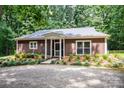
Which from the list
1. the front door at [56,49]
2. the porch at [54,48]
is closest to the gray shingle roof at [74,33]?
the porch at [54,48]

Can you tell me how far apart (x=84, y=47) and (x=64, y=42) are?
→ 1.27 meters

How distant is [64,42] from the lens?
1405 cm

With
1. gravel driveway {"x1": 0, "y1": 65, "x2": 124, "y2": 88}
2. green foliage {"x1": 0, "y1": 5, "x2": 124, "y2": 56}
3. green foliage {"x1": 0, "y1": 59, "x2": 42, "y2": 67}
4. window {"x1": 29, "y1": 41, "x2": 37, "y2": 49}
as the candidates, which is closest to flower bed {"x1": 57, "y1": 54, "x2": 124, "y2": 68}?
green foliage {"x1": 0, "y1": 5, "x2": 124, "y2": 56}

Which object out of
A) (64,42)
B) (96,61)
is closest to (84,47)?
(64,42)

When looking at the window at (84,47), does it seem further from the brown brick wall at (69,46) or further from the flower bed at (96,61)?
the flower bed at (96,61)

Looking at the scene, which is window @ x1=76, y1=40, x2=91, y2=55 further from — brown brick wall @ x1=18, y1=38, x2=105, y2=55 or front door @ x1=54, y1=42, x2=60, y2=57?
front door @ x1=54, y1=42, x2=60, y2=57

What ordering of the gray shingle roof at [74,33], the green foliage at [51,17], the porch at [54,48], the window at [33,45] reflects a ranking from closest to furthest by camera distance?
the green foliage at [51,17] → the gray shingle roof at [74,33] → the porch at [54,48] → the window at [33,45]

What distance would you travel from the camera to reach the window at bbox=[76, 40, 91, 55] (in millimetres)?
13312

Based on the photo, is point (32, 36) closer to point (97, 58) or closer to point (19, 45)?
point (19, 45)

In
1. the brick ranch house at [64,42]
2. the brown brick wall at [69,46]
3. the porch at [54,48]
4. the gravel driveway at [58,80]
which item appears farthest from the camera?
the porch at [54,48]

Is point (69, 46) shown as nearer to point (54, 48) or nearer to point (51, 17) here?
point (54, 48)

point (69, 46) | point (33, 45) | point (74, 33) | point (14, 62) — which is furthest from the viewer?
point (33, 45)

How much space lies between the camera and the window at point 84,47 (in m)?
13.3
